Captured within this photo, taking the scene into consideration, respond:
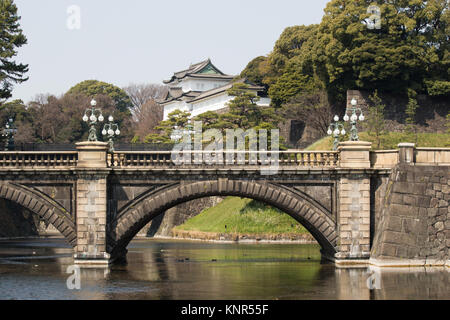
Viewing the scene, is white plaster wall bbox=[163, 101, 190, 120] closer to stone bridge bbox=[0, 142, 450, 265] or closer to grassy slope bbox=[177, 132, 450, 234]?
grassy slope bbox=[177, 132, 450, 234]

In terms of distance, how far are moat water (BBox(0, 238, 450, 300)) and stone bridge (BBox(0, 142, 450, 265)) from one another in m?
2.04

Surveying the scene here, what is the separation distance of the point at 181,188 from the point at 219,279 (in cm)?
655

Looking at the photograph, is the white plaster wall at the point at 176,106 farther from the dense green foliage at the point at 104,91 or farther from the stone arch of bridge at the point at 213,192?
the stone arch of bridge at the point at 213,192

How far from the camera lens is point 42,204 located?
45.2 metres

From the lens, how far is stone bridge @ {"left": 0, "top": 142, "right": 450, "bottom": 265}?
145ft

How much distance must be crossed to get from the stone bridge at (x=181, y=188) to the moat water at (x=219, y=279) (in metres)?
2.04

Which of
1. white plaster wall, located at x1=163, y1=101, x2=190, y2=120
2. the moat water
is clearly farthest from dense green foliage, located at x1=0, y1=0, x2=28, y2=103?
white plaster wall, located at x1=163, y1=101, x2=190, y2=120

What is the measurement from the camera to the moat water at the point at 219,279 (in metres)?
35.4

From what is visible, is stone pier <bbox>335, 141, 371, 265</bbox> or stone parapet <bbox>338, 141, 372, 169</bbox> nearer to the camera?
stone pier <bbox>335, 141, 371, 265</bbox>

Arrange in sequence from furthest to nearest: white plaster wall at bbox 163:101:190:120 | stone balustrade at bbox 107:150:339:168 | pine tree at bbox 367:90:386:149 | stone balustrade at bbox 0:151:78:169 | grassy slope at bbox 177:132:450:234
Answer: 1. white plaster wall at bbox 163:101:190:120
2. grassy slope at bbox 177:132:450:234
3. pine tree at bbox 367:90:386:149
4. stone balustrade at bbox 107:150:339:168
5. stone balustrade at bbox 0:151:78:169

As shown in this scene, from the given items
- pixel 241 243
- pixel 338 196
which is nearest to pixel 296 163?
pixel 338 196
